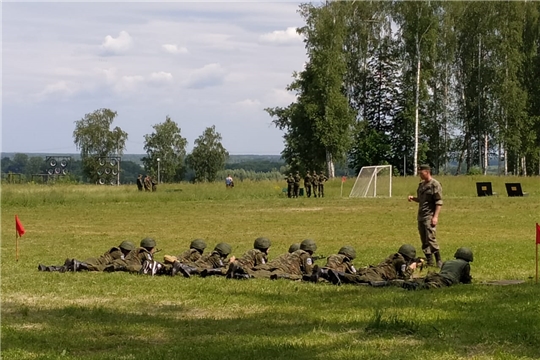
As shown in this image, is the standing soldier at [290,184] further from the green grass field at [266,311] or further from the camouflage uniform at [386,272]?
the camouflage uniform at [386,272]

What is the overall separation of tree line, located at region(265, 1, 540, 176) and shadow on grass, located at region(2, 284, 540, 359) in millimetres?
55444

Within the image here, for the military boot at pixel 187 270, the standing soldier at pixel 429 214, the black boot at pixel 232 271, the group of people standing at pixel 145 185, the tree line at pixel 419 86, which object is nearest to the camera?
the black boot at pixel 232 271

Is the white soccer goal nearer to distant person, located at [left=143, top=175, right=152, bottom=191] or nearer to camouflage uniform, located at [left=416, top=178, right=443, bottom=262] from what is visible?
distant person, located at [left=143, top=175, right=152, bottom=191]

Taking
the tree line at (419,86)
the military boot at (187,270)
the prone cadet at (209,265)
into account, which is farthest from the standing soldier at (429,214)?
the tree line at (419,86)

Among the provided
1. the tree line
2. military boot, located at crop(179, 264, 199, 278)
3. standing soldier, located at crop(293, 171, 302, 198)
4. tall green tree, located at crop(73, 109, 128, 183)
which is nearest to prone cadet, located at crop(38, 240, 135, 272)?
military boot, located at crop(179, 264, 199, 278)

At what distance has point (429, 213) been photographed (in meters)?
16.5

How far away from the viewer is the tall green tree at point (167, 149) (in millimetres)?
130000

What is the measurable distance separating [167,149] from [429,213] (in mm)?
117298

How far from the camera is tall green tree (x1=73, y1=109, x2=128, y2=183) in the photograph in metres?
124

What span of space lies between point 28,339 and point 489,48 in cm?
6380

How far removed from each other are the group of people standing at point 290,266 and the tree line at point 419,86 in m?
51.6

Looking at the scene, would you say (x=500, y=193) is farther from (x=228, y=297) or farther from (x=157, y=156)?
(x=157, y=156)

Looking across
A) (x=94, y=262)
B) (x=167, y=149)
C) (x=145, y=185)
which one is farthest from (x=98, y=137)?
(x=94, y=262)

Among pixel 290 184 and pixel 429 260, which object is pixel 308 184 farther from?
pixel 429 260
